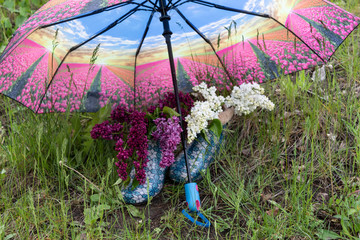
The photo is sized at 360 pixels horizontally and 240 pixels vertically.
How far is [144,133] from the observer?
76.0 inches

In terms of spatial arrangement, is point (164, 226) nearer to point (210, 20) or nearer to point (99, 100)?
point (99, 100)

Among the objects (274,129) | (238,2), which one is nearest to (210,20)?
(238,2)

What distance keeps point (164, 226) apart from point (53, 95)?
112 centimetres

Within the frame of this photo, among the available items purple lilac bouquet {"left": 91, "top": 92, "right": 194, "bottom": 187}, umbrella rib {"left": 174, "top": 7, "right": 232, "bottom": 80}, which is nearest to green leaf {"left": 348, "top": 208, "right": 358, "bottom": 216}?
purple lilac bouquet {"left": 91, "top": 92, "right": 194, "bottom": 187}

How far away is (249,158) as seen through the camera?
227cm

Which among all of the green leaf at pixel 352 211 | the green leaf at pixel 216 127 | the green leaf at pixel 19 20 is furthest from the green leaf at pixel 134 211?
the green leaf at pixel 19 20

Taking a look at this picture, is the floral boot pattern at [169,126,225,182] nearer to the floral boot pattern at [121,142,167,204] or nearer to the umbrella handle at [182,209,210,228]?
the floral boot pattern at [121,142,167,204]

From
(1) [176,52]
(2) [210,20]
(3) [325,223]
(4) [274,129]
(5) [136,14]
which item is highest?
(5) [136,14]

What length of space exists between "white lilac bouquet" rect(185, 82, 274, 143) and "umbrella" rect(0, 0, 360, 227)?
16cm

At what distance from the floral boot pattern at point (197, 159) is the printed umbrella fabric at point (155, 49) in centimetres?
45

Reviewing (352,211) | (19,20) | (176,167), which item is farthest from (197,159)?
(19,20)

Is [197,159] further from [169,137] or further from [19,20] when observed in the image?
[19,20]

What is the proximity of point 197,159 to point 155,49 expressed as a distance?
2.73 feet

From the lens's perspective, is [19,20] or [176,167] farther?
[19,20]
